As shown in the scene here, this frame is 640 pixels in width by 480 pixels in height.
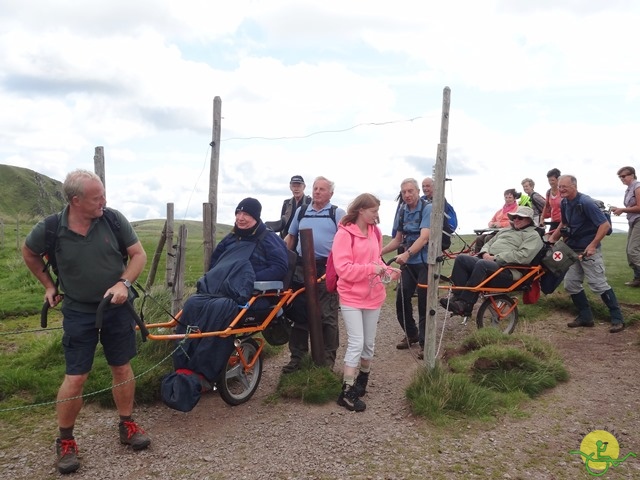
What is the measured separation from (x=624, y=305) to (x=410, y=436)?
6.31 meters

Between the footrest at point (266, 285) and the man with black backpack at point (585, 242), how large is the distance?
5.05m

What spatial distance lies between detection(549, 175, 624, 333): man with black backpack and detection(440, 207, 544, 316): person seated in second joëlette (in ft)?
2.01

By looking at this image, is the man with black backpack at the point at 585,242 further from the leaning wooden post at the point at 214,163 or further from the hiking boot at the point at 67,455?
the hiking boot at the point at 67,455

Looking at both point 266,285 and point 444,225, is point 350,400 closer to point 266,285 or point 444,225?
point 266,285

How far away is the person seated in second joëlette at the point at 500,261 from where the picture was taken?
838cm

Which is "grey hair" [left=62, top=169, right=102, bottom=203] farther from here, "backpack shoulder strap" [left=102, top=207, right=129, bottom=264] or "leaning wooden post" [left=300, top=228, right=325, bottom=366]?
Answer: "leaning wooden post" [left=300, top=228, right=325, bottom=366]

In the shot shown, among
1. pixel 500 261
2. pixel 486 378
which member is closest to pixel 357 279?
pixel 486 378

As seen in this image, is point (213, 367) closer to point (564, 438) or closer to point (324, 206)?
point (324, 206)

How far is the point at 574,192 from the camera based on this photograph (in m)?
8.52

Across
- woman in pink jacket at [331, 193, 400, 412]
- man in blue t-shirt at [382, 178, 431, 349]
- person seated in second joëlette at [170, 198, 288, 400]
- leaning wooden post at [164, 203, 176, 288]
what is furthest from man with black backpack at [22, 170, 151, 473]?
man in blue t-shirt at [382, 178, 431, 349]

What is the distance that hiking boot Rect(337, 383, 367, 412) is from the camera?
565cm

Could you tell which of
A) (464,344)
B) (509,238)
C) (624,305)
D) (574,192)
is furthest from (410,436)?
(624,305)

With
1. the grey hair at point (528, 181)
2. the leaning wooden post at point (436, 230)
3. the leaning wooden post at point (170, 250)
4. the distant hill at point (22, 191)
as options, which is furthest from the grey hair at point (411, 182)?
the distant hill at point (22, 191)

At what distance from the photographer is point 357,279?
218 inches
